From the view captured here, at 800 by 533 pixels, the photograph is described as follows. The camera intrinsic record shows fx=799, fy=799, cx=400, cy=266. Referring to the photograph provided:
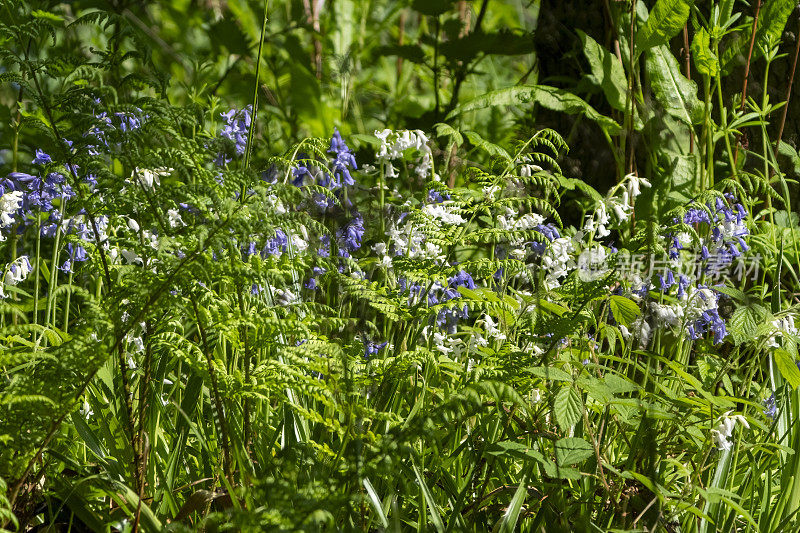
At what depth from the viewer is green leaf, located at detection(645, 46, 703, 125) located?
2852 mm

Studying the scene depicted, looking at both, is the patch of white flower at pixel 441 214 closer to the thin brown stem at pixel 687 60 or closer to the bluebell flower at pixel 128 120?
the bluebell flower at pixel 128 120

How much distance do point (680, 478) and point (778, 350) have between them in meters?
0.46

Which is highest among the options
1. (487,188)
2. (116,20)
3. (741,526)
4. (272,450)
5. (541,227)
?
(116,20)

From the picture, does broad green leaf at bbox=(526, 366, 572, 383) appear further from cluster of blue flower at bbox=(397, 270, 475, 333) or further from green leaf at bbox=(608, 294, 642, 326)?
cluster of blue flower at bbox=(397, 270, 475, 333)

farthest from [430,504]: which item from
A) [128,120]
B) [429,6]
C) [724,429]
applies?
[429,6]

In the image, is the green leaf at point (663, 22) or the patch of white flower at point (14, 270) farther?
the green leaf at point (663, 22)

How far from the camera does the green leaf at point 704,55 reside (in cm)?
261

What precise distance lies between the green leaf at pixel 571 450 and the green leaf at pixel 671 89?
169 centimetres

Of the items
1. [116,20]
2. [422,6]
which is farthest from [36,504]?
[422,6]

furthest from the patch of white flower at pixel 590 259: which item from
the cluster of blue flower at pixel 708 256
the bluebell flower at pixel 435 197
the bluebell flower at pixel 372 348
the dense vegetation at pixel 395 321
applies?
the bluebell flower at pixel 372 348

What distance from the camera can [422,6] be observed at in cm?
→ 378

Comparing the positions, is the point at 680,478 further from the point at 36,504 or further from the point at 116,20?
the point at 116,20

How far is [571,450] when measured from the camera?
1.53 meters

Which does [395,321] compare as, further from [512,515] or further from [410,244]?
[512,515]
